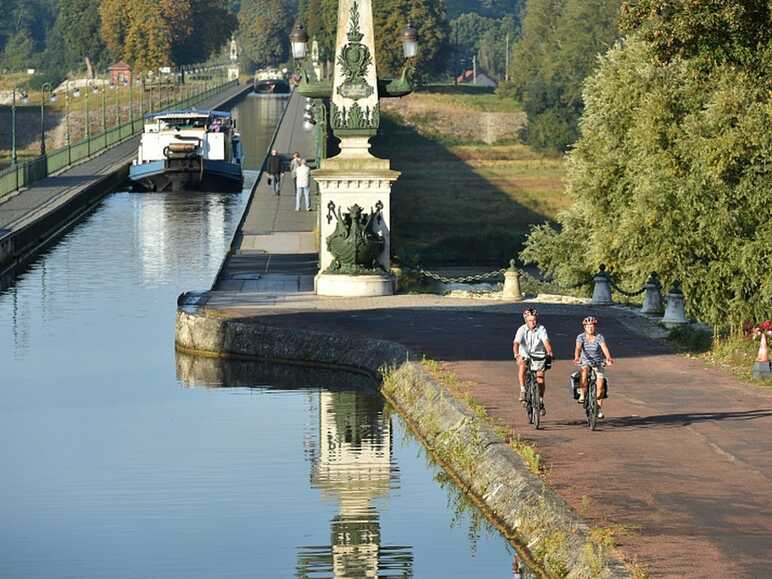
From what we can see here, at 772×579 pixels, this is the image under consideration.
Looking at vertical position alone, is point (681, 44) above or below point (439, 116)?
above

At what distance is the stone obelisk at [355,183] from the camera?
37406 millimetres

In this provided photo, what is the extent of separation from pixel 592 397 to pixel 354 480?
9.49 feet

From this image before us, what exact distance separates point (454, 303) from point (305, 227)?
19684mm

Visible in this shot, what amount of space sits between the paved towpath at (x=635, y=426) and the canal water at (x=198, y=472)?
3.99ft

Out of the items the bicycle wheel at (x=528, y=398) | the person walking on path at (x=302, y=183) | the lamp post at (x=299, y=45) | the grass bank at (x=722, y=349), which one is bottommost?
the person walking on path at (x=302, y=183)

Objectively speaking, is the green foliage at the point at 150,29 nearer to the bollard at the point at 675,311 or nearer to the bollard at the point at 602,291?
the bollard at the point at 602,291

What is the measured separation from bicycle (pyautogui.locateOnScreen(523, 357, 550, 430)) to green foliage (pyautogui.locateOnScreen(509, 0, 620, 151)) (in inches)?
4358

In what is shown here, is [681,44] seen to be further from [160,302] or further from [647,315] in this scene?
[160,302]

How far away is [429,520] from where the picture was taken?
20828mm

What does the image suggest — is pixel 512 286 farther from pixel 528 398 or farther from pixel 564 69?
pixel 564 69

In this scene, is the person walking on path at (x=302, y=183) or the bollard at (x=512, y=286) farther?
the person walking on path at (x=302, y=183)

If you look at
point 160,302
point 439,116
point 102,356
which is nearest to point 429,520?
point 102,356

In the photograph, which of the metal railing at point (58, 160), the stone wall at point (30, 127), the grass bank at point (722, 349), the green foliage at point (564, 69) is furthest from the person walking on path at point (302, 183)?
the stone wall at point (30, 127)

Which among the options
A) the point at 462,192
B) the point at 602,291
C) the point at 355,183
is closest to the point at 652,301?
the point at 602,291
